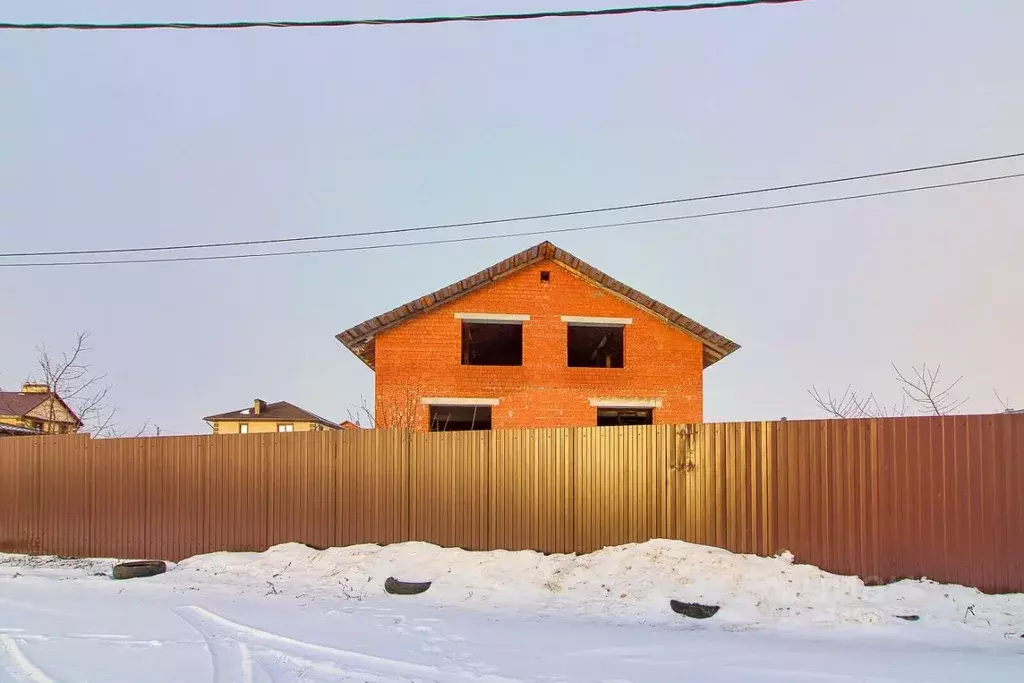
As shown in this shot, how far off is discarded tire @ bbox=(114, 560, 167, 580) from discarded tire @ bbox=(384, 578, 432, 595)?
3694 mm

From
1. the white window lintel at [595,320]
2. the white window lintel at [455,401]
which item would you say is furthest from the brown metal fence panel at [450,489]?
the white window lintel at [595,320]

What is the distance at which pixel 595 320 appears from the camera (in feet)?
67.9

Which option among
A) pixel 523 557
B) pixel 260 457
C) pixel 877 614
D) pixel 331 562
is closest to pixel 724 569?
pixel 877 614

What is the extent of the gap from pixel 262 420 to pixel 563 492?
42.6 m

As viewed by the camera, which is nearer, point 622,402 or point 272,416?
point 622,402

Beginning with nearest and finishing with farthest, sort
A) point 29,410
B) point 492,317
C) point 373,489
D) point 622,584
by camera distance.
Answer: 1. point 622,584
2. point 373,489
3. point 492,317
4. point 29,410

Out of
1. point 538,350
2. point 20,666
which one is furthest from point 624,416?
point 20,666

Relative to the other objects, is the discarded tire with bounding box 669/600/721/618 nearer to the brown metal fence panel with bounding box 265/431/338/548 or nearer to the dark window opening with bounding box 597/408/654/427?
the brown metal fence panel with bounding box 265/431/338/548

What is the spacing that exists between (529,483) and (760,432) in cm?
308

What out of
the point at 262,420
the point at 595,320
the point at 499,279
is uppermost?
the point at 499,279

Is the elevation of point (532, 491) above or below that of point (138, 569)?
above

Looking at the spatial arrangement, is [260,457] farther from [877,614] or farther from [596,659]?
[877,614]

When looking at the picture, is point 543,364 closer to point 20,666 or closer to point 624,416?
point 624,416

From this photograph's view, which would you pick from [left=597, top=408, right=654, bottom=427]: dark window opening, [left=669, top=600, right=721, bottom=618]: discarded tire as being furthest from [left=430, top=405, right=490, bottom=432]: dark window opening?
[left=669, top=600, right=721, bottom=618]: discarded tire
